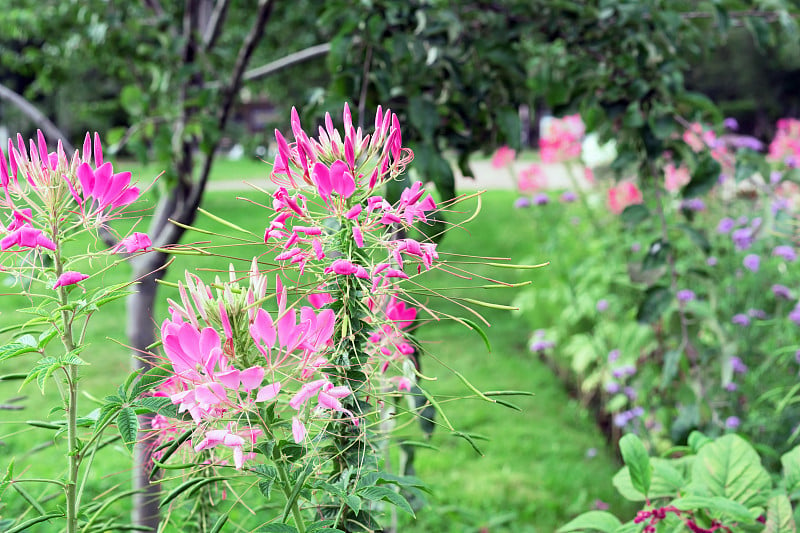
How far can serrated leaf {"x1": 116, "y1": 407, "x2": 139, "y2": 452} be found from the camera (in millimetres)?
696

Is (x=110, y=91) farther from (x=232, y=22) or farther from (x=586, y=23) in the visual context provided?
(x=586, y=23)

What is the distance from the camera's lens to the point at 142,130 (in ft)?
7.80

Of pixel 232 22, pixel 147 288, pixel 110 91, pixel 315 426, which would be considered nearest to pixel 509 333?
pixel 232 22

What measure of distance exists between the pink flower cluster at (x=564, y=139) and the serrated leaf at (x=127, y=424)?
4.40 m

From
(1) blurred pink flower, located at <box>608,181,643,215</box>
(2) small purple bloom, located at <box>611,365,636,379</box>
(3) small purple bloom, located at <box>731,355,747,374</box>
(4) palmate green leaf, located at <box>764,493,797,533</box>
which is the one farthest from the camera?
(1) blurred pink flower, located at <box>608,181,643,215</box>

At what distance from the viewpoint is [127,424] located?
0.71 m

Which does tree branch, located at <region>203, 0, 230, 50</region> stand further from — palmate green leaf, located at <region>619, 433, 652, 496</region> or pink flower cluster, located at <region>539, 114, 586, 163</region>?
pink flower cluster, located at <region>539, 114, 586, 163</region>

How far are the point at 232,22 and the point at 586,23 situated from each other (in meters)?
3.00

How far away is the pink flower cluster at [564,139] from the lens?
4832mm

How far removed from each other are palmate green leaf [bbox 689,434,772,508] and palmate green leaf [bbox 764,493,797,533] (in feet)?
0.36

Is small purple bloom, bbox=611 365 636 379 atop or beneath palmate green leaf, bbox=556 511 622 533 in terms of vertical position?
beneath

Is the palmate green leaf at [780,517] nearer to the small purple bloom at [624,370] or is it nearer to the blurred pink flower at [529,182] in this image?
the small purple bloom at [624,370]

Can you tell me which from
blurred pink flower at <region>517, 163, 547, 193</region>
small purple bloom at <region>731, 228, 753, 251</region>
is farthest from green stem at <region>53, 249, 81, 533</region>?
blurred pink flower at <region>517, 163, 547, 193</region>

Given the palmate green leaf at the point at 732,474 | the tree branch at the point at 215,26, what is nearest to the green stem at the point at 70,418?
the palmate green leaf at the point at 732,474
